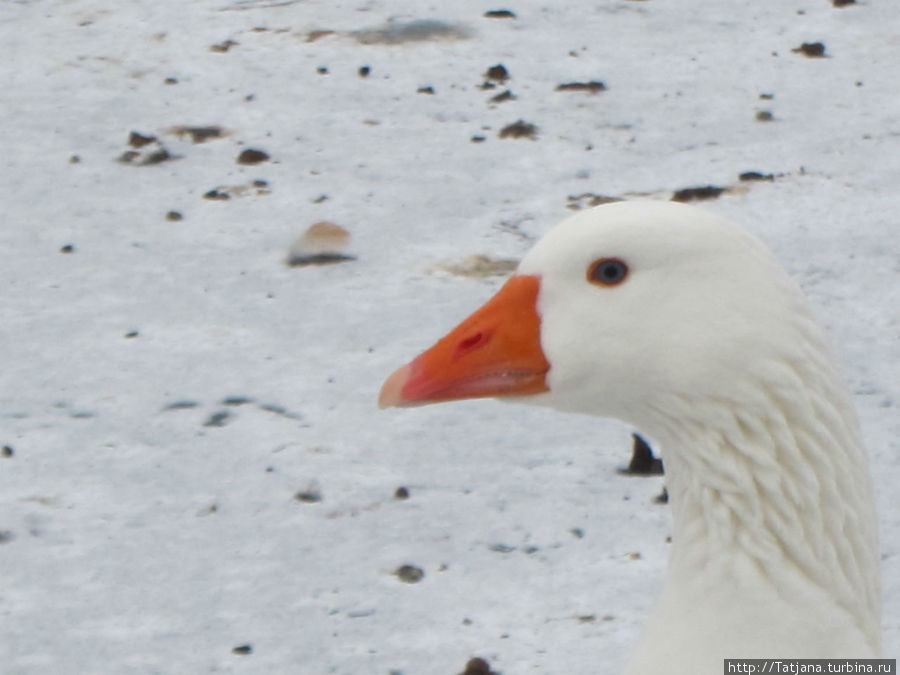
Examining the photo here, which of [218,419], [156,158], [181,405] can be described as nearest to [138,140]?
[156,158]

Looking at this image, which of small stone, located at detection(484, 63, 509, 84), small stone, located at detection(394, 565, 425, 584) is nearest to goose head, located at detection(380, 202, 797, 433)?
small stone, located at detection(394, 565, 425, 584)

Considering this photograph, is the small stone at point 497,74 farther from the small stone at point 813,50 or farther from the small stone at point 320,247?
the small stone at point 320,247

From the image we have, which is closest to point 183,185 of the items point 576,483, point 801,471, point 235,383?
point 235,383

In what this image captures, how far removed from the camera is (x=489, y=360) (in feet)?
9.37

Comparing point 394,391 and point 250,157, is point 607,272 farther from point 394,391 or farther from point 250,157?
point 250,157

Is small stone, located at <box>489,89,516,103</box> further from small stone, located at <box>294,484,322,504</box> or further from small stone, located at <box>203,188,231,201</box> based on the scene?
small stone, located at <box>294,484,322,504</box>

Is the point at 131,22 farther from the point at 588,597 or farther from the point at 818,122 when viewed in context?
the point at 588,597

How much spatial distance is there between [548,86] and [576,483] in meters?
3.12

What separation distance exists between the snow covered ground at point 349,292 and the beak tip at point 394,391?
3.70 feet

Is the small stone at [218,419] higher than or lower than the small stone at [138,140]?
lower

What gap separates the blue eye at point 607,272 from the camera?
2697mm

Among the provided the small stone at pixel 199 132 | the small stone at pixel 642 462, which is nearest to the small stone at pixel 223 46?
the small stone at pixel 199 132

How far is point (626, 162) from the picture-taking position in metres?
6.55

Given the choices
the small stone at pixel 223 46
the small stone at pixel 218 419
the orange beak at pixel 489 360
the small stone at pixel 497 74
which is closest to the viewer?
the orange beak at pixel 489 360
